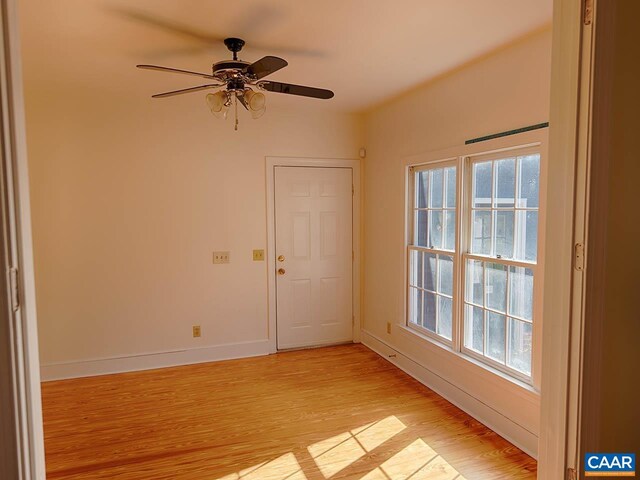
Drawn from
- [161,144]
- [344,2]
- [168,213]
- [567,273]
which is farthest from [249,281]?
[567,273]

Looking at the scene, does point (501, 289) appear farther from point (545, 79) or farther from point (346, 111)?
point (346, 111)

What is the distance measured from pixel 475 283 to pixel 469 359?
1.87ft

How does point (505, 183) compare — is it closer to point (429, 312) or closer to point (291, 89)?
point (429, 312)

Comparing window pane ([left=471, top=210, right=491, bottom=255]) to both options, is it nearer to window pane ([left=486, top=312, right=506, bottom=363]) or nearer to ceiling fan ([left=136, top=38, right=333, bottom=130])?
window pane ([left=486, top=312, right=506, bottom=363])

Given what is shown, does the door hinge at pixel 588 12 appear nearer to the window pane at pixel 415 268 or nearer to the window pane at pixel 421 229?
the window pane at pixel 421 229

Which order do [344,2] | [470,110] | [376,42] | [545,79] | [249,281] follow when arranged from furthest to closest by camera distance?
[249,281], [470,110], [376,42], [545,79], [344,2]

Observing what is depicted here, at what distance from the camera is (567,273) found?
1241 mm

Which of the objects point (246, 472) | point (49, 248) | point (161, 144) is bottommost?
point (246, 472)

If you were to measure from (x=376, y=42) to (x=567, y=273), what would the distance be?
1.87 m

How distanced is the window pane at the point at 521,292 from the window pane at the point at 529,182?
43 centimetres

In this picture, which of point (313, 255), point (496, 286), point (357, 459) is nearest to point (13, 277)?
point (357, 459)

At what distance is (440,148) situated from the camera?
325 cm

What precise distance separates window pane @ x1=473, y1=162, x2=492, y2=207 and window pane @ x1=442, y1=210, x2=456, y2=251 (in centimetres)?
31

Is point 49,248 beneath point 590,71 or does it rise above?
beneath
